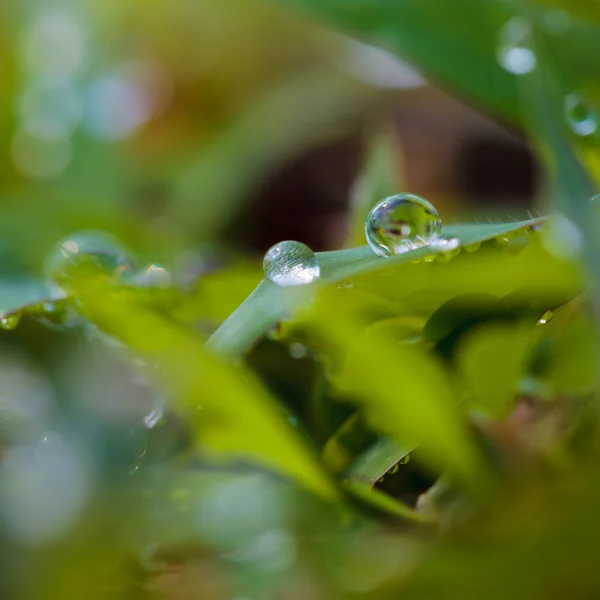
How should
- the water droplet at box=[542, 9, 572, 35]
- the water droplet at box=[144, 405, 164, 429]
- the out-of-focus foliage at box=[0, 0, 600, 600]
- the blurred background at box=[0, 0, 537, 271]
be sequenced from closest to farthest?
the out-of-focus foliage at box=[0, 0, 600, 600] < the water droplet at box=[144, 405, 164, 429] < the water droplet at box=[542, 9, 572, 35] < the blurred background at box=[0, 0, 537, 271]

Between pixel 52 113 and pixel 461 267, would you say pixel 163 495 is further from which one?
pixel 52 113

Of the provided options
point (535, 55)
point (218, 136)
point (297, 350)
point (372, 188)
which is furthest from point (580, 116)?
point (218, 136)

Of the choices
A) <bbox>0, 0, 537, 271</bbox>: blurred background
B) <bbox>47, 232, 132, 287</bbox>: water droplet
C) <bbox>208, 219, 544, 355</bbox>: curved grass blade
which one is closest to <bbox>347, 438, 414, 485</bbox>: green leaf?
<bbox>208, 219, 544, 355</bbox>: curved grass blade

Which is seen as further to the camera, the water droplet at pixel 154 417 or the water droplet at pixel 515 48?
the water droplet at pixel 515 48

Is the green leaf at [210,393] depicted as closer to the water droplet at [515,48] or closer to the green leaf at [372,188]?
the green leaf at [372,188]

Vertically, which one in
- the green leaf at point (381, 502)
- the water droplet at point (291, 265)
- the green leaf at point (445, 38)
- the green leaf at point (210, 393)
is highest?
the green leaf at point (445, 38)

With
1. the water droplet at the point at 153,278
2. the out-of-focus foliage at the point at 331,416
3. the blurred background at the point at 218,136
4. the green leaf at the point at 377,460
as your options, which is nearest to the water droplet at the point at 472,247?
the out-of-focus foliage at the point at 331,416

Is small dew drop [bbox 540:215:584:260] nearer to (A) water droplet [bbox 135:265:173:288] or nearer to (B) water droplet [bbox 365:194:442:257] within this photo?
(B) water droplet [bbox 365:194:442:257]
